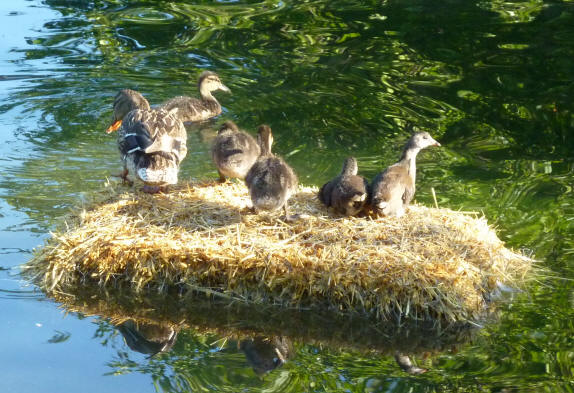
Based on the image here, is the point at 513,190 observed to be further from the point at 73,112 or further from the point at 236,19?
the point at 236,19

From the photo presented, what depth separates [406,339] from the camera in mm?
6219

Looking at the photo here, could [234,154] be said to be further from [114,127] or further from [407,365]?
[407,365]

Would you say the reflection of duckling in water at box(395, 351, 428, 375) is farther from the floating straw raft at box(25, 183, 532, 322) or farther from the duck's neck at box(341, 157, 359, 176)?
the duck's neck at box(341, 157, 359, 176)

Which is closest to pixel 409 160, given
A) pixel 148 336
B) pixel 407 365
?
pixel 407 365

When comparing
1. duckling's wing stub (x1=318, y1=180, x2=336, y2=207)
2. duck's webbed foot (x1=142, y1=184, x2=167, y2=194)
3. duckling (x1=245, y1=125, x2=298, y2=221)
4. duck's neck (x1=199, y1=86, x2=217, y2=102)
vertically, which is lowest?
duck's neck (x1=199, y1=86, x2=217, y2=102)

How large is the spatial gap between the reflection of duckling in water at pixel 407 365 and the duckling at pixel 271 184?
191 cm

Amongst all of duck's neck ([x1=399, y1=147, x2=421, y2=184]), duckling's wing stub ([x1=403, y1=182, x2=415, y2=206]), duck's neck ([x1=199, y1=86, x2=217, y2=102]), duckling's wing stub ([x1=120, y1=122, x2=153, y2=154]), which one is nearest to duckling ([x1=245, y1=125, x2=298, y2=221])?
duckling's wing stub ([x1=403, y1=182, x2=415, y2=206])

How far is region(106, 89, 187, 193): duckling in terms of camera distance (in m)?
8.10

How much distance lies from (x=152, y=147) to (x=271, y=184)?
145cm

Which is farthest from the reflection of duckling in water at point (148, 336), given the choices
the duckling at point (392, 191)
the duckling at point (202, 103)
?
the duckling at point (202, 103)

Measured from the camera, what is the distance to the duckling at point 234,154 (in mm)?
8508

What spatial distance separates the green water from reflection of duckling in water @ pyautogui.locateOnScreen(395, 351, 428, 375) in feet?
0.19

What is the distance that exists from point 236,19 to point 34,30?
3.49 metres

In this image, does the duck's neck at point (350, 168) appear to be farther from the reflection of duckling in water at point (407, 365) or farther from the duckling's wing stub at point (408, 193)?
the reflection of duckling in water at point (407, 365)
